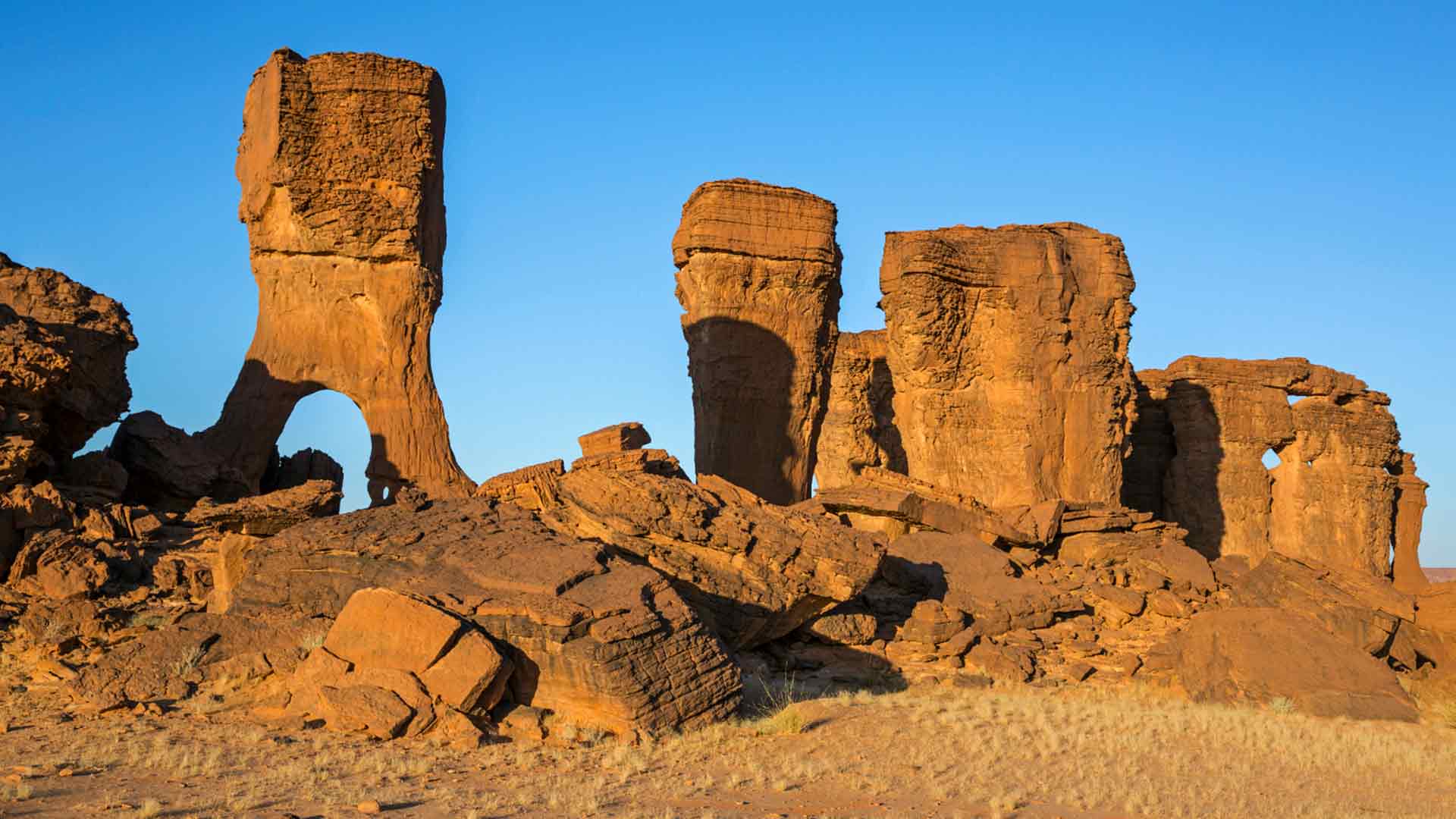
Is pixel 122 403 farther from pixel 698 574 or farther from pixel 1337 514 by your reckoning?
pixel 1337 514

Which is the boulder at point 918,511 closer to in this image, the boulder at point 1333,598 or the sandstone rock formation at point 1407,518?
the boulder at point 1333,598

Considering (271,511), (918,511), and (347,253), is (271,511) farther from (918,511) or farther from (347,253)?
(918,511)

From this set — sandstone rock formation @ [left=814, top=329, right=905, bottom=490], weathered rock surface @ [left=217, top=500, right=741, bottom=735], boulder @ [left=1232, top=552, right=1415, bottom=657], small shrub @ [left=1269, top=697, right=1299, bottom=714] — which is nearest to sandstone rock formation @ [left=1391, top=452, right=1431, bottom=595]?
sandstone rock formation @ [left=814, top=329, right=905, bottom=490]

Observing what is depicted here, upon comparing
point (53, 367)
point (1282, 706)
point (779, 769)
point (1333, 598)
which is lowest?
point (779, 769)

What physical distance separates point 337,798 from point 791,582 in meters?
5.14

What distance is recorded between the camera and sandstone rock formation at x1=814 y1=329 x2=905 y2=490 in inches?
992

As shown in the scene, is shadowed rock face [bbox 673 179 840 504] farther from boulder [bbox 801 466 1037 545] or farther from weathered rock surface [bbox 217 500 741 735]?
weathered rock surface [bbox 217 500 741 735]

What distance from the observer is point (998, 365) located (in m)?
19.8

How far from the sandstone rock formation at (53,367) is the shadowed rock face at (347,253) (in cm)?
189

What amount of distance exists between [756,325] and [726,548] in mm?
7464

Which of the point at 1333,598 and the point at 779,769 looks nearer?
the point at 779,769

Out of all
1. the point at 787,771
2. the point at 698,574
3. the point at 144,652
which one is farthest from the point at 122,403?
the point at 787,771

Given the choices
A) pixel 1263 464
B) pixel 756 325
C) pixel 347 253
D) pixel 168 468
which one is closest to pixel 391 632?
pixel 168 468

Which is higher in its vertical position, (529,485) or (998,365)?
(998,365)
